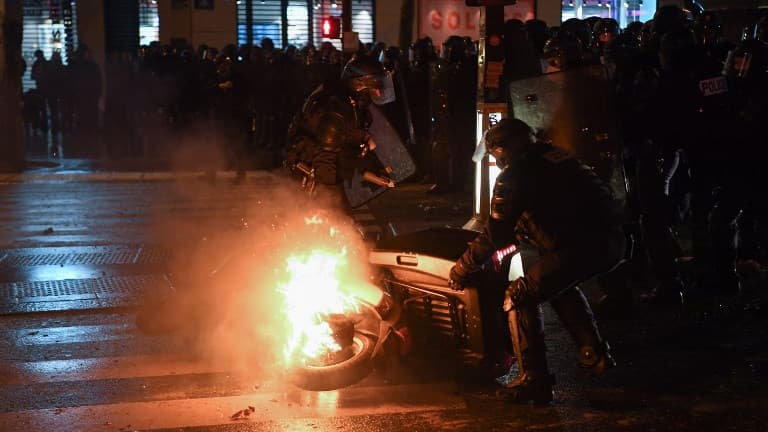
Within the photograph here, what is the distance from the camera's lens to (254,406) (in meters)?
5.67

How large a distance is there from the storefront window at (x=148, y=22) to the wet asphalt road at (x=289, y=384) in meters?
18.1

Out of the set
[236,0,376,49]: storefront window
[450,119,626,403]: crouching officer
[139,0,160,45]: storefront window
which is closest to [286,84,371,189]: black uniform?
[450,119,626,403]: crouching officer

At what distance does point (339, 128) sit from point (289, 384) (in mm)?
1821

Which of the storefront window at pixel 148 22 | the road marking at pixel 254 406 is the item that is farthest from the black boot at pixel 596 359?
the storefront window at pixel 148 22

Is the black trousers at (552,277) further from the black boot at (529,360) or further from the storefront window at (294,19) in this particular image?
the storefront window at (294,19)

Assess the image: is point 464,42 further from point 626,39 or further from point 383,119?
point 383,119

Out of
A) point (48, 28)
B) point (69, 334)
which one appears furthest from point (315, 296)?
point (48, 28)

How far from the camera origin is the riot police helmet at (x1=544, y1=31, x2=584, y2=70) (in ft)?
24.4

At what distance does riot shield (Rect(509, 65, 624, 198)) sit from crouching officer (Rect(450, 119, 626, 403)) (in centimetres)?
169

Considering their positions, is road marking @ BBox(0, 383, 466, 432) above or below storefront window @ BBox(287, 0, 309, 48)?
below

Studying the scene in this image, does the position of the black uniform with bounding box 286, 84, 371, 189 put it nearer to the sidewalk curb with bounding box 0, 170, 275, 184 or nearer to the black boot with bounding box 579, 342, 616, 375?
the black boot with bounding box 579, 342, 616, 375

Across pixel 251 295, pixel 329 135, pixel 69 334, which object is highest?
pixel 329 135

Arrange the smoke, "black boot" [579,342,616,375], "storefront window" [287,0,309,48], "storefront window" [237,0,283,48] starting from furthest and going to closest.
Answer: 1. "storefront window" [287,0,309,48]
2. "storefront window" [237,0,283,48]
3. the smoke
4. "black boot" [579,342,616,375]

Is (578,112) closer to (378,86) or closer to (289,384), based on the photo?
(378,86)
